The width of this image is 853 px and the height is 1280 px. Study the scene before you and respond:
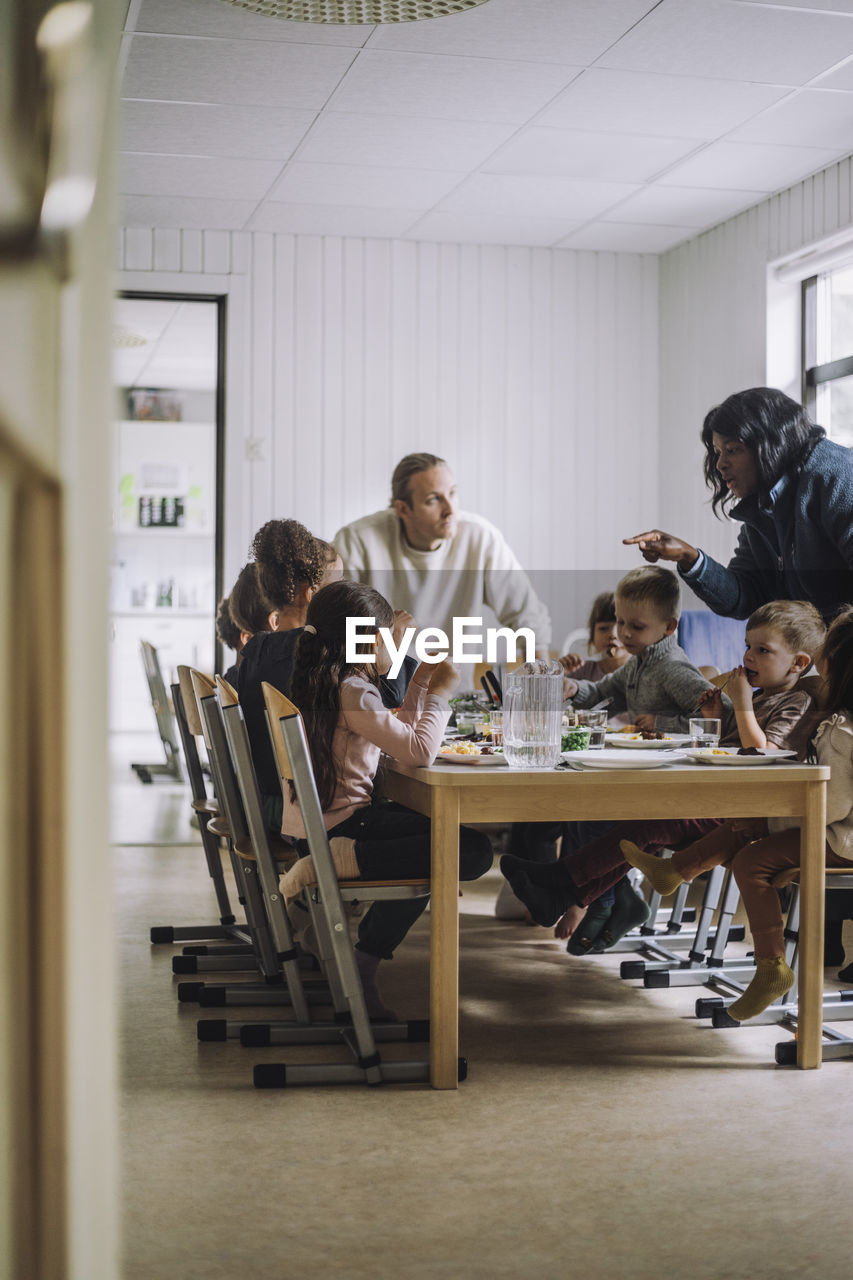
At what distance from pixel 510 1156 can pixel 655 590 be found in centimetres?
185

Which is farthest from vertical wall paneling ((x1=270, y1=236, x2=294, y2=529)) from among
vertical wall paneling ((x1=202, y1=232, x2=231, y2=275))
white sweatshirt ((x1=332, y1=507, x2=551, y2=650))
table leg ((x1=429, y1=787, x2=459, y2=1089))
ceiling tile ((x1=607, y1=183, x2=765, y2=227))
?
table leg ((x1=429, y1=787, x2=459, y2=1089))

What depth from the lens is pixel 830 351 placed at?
4.88 meters

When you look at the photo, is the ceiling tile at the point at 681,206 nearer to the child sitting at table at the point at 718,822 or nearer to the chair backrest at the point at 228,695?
the child sitting at table at the point at 718,822

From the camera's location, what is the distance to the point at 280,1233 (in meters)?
1.74

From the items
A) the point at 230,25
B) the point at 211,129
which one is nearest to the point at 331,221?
the point at 211,129

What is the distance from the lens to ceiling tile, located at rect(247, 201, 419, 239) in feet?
16.9

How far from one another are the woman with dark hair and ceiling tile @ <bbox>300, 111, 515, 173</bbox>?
4.46 ft

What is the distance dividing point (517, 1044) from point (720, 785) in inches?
25.1

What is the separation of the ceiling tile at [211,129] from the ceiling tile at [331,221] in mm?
598

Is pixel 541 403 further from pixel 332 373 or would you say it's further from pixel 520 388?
pixel 332 373

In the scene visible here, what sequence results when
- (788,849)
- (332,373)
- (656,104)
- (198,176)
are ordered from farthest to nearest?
(332,373) → (198,176) → (656,104) → (788,849)

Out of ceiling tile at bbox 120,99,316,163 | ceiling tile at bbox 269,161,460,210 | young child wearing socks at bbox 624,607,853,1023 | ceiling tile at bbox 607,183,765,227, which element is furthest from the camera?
ceiling tile at bbox 607,183,765,227

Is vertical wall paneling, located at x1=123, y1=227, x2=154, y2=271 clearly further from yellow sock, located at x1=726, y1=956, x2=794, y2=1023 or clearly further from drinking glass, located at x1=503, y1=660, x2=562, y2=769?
yellow sock, located at x1=726, y1=956, x2=794, y2=1023

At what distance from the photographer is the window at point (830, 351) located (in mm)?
4762
